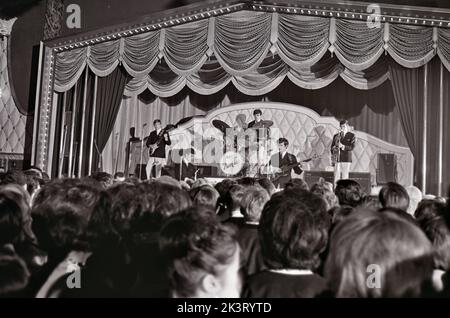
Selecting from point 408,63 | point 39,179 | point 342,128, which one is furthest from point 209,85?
point 39,179

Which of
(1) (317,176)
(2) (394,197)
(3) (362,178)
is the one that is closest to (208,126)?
(1) (317,176)

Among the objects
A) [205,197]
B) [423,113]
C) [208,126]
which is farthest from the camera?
[208,126]

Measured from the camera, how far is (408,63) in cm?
726

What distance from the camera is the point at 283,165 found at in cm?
841

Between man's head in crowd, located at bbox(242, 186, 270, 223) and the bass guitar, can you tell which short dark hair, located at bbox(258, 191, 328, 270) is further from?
the bass guitar

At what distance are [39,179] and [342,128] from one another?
544cm

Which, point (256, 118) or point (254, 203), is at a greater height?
point (256, 118)

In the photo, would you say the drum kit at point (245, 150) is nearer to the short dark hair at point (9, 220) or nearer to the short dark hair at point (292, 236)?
the short dark hair at point (9, 220)

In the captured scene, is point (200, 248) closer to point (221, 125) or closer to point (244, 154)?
point (244, 154)

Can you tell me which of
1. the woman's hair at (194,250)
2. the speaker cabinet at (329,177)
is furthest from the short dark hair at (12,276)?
the speaker cabinet at (329,177)

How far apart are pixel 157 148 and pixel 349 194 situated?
6.17 metres

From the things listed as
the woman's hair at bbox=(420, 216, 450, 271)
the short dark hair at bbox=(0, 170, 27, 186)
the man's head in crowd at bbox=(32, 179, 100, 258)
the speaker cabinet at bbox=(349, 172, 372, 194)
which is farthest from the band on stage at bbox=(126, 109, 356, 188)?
the man's head in crowd at bbox=(32, 179, 100, 258)

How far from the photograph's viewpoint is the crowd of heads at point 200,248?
138 centimetres

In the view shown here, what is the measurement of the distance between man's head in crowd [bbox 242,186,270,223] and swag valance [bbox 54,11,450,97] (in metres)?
5.30
